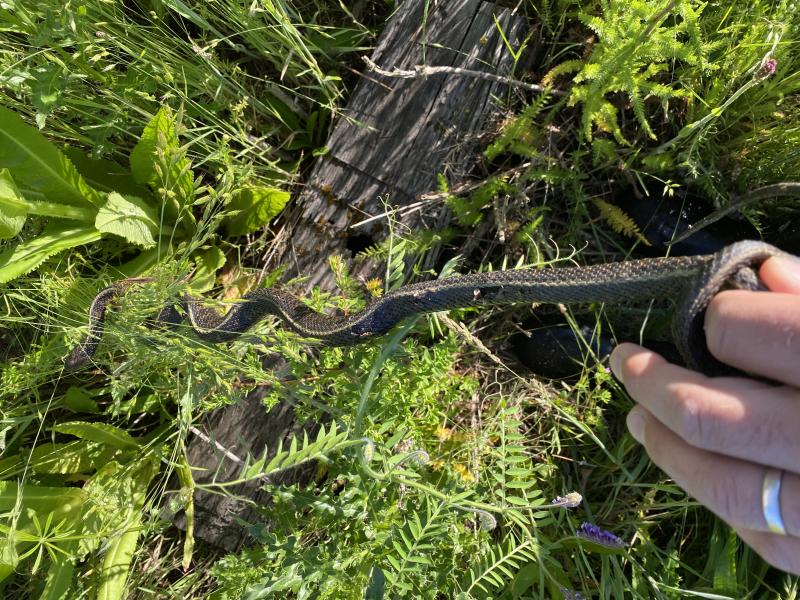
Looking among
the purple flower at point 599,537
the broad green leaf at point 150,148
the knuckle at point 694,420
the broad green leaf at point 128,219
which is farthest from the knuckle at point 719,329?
the broad green leaf at point 128,219

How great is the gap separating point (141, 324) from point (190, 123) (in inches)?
52.7

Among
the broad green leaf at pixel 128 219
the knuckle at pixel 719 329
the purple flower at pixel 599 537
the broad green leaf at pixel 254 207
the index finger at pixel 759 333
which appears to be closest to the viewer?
the index finger at pixel 759 333

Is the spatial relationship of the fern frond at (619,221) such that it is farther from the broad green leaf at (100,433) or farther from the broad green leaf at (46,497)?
the broad green leaf at (46,497)

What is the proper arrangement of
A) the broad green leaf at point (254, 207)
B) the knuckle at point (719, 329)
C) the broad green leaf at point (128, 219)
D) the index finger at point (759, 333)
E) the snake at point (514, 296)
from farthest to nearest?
1. the broad green leaf at point (254, 207)
2. the broad green leaf at point (128, 219)
3. the snake at point (514, 296)
4. the knuckle at point (719, 329)
5. the index finger at point (759, 333)

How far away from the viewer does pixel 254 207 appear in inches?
130

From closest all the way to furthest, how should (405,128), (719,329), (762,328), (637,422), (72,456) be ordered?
(762,328) → (719,329) → (637,422) → (405,128) → (72,456)

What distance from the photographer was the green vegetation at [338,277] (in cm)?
250

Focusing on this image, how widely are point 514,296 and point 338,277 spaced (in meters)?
0.86

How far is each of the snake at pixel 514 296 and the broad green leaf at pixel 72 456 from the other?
600 millimetres

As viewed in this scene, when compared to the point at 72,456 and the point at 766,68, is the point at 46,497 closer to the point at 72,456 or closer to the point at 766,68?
the point at 72,456

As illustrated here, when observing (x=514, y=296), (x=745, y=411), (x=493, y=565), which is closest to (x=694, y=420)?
(x=745, y=411)

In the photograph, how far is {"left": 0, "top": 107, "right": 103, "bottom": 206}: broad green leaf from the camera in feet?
9.61

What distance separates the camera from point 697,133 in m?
2.83

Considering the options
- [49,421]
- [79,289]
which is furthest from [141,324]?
[49,421]
